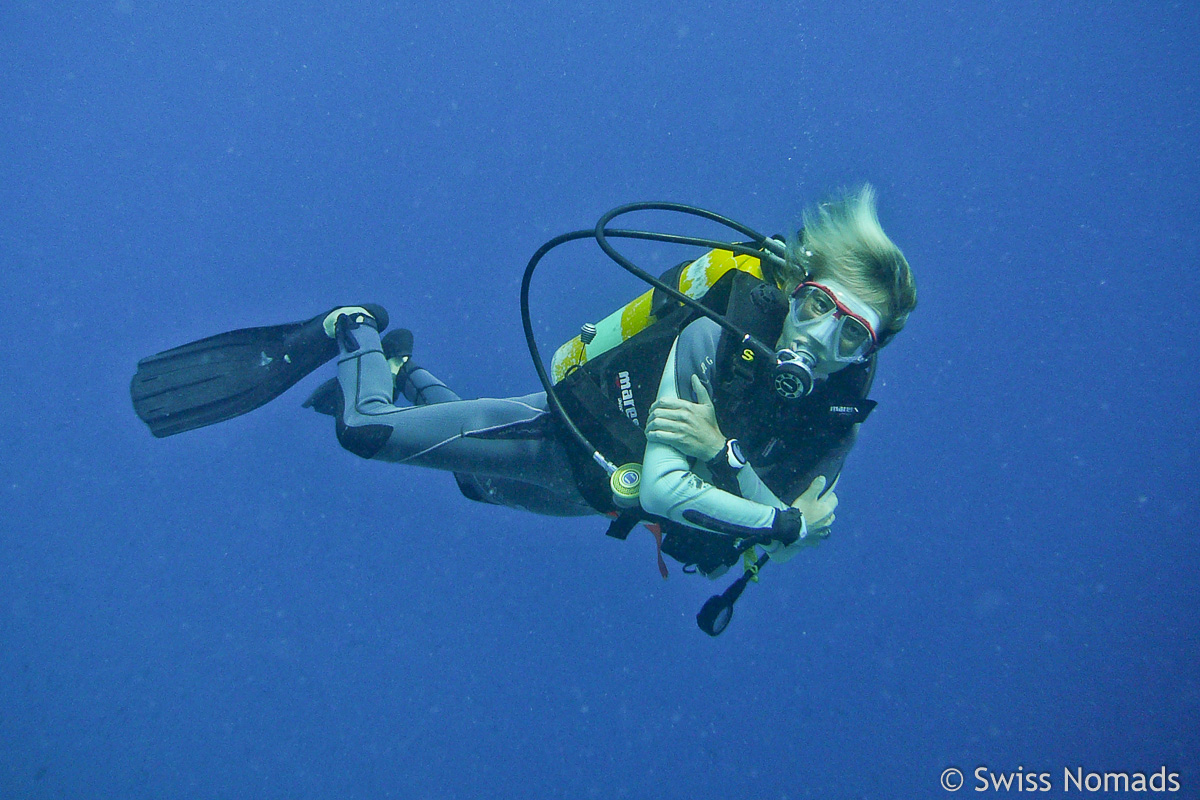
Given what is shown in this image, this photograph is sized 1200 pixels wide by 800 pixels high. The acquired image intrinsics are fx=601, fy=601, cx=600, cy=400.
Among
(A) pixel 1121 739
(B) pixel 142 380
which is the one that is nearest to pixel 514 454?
(B) pixel 142 380

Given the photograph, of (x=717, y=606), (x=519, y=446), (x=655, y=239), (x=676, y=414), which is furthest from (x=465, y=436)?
(x=717, y=606)

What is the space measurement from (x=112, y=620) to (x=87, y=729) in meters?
0.73

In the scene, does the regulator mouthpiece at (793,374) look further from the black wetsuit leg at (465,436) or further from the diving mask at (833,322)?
the black wetsuit leg at (465,436)

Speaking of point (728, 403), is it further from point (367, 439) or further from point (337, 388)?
→ point (337, 388)

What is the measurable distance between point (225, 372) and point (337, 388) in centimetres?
63

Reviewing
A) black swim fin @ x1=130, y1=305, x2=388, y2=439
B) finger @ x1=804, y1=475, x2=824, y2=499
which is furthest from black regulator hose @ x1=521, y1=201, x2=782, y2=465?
black swim fin @ x1=130, y1=305, x2=388, y2=439

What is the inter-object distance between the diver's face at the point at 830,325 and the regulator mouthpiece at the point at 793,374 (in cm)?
6

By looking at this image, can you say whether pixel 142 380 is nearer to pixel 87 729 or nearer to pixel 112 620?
pixel 112 620

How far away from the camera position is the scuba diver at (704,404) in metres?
1.79

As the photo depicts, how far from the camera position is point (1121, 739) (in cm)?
600

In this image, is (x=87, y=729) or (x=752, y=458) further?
(x=87, y=729)

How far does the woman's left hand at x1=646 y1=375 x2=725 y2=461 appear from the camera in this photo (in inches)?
69.9

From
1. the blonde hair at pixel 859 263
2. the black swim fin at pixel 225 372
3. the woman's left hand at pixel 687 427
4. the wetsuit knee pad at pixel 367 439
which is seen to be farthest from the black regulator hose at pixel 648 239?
the black swim fin at pixel 225 372

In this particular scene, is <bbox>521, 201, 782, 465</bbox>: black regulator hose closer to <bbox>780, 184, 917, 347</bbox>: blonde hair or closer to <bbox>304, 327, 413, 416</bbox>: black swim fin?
<bbox>780, 184, 917, 347</bbox>: blonde hair
